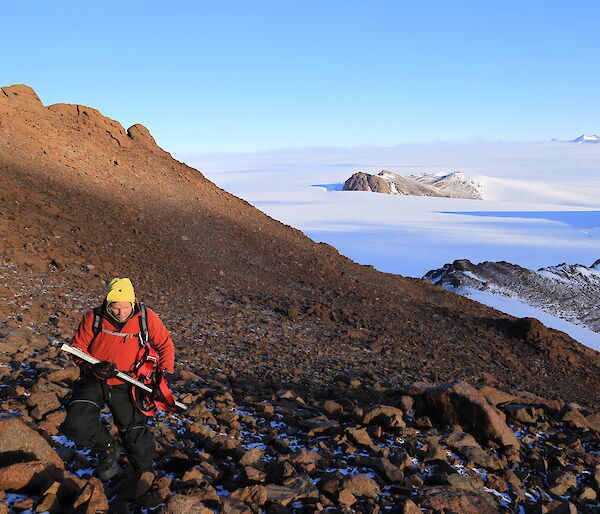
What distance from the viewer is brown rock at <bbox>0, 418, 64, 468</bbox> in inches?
142

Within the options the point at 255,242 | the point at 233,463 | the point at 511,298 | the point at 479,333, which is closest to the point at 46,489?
the point at 233,463

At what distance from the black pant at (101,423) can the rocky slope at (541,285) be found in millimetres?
21888

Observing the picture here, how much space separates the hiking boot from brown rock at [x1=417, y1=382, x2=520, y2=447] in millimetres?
3516

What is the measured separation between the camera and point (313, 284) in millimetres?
14016

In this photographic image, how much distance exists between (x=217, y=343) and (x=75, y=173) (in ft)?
32.5

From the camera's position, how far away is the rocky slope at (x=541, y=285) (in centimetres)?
2388

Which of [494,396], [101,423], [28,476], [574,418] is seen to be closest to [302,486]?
[101,423]

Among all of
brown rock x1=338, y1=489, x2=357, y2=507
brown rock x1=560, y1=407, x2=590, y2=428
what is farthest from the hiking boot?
brown rock x1=560, y1=407, x2=590, y2=428

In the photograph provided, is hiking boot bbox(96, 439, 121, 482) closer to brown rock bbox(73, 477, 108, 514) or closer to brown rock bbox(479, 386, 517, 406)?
brown rock bbox(73, 477, 108, 514)

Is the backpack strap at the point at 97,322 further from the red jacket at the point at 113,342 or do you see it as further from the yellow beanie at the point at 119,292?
the yellow beanie at the point at 119,292

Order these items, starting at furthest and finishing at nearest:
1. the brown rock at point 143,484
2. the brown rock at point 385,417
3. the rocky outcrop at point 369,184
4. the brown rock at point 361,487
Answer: the rocky outcrop at point 369,184, the brown rock at point 385,417, the brown rock at point 361,487, the brown rock at point 143,484

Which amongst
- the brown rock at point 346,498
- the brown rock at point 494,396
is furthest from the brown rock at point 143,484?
the brown rock at point 494,396

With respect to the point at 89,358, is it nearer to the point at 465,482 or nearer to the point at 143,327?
the point at 143,327

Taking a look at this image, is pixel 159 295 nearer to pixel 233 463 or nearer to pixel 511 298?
pixel 233 463
